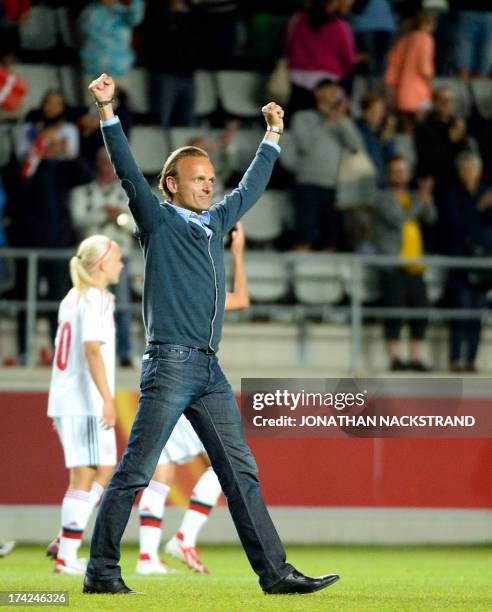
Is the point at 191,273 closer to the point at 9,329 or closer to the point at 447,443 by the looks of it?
the point at 447,443

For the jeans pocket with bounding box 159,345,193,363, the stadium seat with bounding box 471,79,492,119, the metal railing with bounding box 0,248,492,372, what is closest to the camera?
the jeans pocket with bounding box 159,345,193,363

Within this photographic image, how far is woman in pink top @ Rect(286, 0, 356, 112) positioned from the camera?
13484 millimetres

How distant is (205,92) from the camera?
14375mm

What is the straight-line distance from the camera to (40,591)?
20.4ft

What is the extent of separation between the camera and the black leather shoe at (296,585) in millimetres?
6008

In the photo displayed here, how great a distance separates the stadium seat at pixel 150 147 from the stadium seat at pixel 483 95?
3.19m

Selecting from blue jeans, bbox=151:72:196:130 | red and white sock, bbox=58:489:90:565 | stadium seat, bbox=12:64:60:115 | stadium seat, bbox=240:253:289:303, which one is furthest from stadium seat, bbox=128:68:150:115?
red and white sock, bbox=58:489:90:565

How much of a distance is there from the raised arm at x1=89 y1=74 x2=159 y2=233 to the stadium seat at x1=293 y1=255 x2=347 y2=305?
6080 millimetres

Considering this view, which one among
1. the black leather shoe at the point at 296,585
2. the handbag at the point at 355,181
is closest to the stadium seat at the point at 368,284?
the handbag at the point at 355,181

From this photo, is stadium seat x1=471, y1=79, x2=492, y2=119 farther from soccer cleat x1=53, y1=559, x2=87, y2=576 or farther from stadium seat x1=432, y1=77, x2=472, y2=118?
soccer cleat x1=53, y1=559, x2=87, y2=576

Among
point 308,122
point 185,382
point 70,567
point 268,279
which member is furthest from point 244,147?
point 185,382

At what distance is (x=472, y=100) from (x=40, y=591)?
31.3 feet

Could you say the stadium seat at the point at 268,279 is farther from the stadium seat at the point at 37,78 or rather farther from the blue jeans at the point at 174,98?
the stadium seat at the point at 37,78

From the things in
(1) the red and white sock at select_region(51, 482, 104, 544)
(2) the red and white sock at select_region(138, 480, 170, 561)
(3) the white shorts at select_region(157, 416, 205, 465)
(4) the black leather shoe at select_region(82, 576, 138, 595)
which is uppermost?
(4) the black leather shoe at select_region(82, 576, 138, 595)
